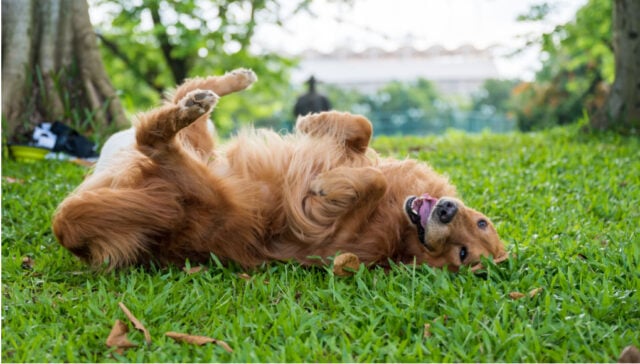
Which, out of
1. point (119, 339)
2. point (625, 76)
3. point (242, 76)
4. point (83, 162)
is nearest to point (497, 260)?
point (119, 339)

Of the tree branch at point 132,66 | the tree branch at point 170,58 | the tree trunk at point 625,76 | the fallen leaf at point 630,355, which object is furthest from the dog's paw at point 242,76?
the tree branch at point 132,66

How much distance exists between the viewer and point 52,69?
643 centimetres

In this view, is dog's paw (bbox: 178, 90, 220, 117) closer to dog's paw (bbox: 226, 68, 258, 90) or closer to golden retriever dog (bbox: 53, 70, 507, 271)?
golden retriever dog (bbox: 53, 70, 507, 271)

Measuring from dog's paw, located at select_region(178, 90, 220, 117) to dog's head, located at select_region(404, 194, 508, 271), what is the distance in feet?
3.68

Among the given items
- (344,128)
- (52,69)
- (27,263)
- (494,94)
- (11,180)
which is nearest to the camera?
(27,263)

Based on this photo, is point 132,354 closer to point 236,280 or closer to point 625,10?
point 236,280

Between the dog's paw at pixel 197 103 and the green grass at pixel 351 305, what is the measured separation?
74cm

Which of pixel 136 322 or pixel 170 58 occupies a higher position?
pixel 136 322

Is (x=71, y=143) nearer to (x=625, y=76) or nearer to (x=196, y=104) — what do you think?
(x=196, y=104)

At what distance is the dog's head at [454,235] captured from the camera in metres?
3.31

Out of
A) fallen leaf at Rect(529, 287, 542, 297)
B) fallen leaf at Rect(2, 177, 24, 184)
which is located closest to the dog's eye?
fallen leaf at Rect(529, 287, 542, 297)

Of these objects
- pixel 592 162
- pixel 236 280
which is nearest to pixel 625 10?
pixel 592 162

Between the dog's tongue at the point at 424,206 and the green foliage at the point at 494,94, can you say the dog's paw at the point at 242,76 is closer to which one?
the dog's tongue at the point at 424,206

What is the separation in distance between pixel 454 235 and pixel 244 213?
990 millimetres
